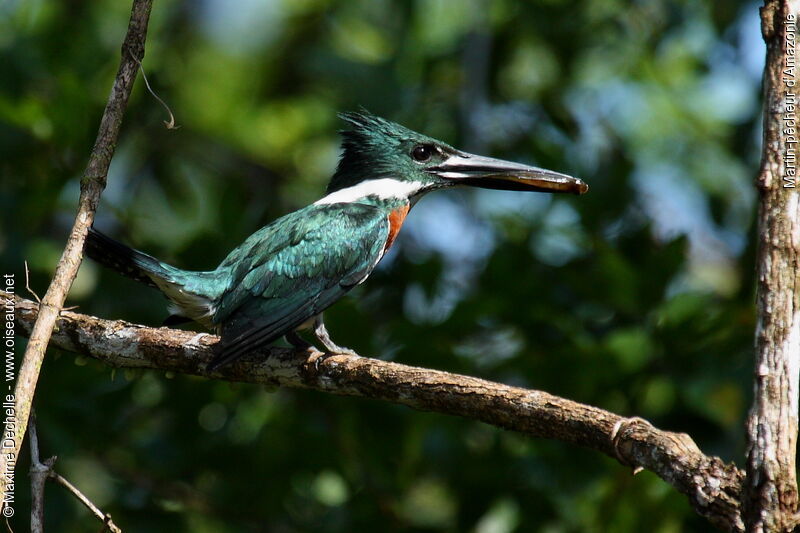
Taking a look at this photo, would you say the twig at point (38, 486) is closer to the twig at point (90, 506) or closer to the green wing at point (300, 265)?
the twig at point (90, 506)

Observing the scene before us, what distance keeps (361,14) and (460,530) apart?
199 inches

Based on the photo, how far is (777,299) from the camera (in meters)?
2.64

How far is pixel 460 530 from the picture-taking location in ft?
17.7

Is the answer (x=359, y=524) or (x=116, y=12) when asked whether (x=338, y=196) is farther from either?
(x=116, y=12)

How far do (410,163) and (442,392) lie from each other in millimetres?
1992

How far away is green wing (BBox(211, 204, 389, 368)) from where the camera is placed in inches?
165

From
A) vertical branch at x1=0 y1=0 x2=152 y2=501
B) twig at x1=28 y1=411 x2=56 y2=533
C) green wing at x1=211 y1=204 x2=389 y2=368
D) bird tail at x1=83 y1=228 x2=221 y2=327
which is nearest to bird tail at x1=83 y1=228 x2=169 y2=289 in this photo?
bird tail at x1=83 y1=228 x2=221 y2=327

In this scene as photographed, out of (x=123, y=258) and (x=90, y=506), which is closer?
(x=90, y=506)

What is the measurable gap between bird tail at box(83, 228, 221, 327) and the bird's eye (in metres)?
1.22

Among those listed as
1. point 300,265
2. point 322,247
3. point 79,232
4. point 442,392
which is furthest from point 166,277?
point 442,392

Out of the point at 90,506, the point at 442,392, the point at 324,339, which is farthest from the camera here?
the point at 324,339

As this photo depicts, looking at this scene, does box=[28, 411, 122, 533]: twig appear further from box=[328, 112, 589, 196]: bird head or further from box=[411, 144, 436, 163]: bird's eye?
box=[411, 144, 436, 163]: bird's eye

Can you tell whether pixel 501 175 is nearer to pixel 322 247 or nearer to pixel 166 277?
pixel 322 247

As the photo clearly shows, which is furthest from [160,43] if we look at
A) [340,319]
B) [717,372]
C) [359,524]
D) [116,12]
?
[717,372]
